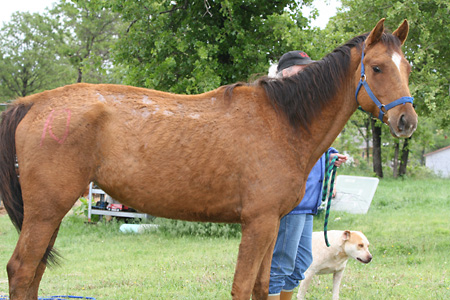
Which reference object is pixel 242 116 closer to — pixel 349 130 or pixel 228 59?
pixel 228 59

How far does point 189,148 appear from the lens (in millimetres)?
3080

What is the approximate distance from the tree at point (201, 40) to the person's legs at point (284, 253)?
5.66 m

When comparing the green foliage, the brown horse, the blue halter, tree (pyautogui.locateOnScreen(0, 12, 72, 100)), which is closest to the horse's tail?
the brown horse

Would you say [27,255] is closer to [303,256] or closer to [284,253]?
[284,253]

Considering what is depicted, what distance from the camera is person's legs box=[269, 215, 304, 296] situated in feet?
12.5

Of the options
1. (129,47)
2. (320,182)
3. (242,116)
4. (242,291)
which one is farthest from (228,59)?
(242,291)

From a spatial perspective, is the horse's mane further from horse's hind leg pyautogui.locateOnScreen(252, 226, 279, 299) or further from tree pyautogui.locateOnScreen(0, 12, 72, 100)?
tree pyautogui.locateOnScreen(0, 12, 72, 100)

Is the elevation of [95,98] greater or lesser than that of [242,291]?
greater

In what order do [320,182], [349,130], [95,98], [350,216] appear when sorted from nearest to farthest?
1. [95,98]
2. [320,182]
3. [350,216]
4. [349,130]

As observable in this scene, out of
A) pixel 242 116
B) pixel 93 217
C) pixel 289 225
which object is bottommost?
pixel 93 217

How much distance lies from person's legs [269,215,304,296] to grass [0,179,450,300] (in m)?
1.49

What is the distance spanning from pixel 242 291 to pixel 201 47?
23.1 feet

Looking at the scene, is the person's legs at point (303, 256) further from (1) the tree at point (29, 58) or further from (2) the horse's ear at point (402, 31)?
(1) the tree at point (29, 58)

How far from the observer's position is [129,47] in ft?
34.5
